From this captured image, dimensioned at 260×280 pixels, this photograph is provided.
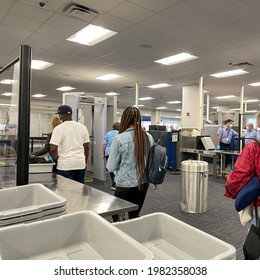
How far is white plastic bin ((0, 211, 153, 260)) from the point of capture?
2.80ft

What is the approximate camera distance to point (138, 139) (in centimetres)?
203

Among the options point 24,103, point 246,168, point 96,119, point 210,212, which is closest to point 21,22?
point 96,119

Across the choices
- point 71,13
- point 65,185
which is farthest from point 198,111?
point 65,185

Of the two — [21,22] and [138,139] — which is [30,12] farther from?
[138,139]

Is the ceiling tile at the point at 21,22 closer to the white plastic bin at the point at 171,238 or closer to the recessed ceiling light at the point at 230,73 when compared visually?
the white plastic bin at the point at 171,238

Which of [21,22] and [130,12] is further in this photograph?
[21,22]

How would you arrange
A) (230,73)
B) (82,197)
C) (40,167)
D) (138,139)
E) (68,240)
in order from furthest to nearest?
(230,73), (40,167), (138,139), (82,197), (68,240)

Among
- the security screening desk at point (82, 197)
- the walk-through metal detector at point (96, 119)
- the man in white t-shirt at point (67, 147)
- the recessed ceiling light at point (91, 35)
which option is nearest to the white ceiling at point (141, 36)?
the recessed ceiling light at point (91, 35)

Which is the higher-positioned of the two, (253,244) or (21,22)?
(21,22)

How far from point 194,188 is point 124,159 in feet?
7.00

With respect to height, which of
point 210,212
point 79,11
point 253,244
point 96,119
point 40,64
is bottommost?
point 210,212

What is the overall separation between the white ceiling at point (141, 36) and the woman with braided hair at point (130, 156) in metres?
2.08
